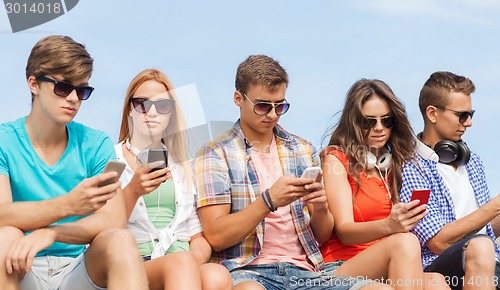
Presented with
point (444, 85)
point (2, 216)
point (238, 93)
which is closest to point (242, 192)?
point (238, 93)

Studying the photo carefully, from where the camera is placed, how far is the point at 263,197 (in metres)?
5.66

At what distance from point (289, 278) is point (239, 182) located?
0.83 metres

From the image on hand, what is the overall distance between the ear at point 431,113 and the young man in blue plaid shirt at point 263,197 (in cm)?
151

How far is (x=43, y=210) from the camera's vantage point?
5074 mm

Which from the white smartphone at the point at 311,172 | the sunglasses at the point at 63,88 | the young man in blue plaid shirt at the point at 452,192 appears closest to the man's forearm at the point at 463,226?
the young man in blue plaid shirt at the point at 452,192

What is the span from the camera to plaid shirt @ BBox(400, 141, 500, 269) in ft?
21.7

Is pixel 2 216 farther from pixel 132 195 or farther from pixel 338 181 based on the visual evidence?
pixel 338 181

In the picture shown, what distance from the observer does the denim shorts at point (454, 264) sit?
6.23 meters

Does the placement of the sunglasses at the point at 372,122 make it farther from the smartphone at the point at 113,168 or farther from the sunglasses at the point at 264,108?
the smartphone at the point at 113,168

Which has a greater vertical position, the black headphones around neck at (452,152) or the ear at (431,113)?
the ear at (431,113)

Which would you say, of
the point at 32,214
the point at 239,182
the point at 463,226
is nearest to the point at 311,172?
the point at 239,182

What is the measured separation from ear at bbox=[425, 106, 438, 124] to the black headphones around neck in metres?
0.29

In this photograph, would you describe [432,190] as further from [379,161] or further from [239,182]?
[239,182]

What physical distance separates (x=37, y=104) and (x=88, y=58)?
501mm
